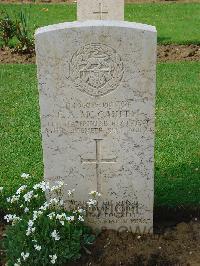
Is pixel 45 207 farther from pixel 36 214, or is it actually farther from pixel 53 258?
pixel 53 258

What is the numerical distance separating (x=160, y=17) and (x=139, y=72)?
9415mm

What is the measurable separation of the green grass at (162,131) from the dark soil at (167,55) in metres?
0.41

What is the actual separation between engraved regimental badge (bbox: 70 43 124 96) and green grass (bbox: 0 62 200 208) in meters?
1.51

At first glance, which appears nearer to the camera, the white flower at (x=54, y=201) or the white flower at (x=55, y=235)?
the white flower at (x=55, y=235)

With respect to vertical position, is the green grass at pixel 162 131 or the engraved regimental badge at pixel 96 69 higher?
the engraved regimental badge at pixel 96 69

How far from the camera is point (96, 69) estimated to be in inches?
173

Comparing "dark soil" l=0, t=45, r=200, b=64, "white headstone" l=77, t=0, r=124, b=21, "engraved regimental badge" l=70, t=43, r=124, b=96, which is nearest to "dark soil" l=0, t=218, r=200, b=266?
"engraved regimental badge" l=70, t=43, r=124, b=96

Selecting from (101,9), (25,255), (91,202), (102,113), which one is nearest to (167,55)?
(101,9)

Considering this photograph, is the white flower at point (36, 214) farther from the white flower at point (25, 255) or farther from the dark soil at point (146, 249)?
the dark soil at point (146, 249)

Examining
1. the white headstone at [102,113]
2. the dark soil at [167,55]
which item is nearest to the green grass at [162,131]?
the dark soil at [167,55]

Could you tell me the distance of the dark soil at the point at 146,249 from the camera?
180 inches

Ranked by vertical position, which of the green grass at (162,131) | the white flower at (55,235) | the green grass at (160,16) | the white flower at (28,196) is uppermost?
the green grass at (160,16)

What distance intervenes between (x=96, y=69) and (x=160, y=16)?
9.50 m

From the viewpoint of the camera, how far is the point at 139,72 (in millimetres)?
4340
